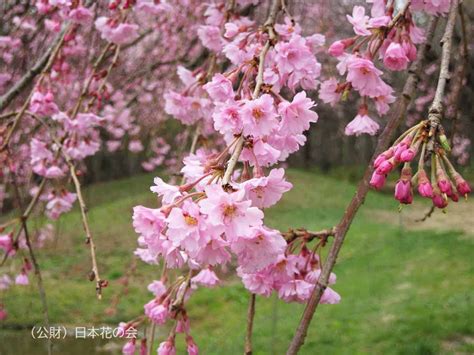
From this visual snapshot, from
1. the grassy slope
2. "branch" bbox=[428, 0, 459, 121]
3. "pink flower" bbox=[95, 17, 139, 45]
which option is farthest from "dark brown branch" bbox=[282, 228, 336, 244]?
the grassy slope

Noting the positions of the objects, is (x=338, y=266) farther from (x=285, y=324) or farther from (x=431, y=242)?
(x=285, y=324)

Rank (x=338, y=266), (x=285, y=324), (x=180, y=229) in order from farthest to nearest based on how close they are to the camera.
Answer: (x=338, y=266), (x=285, y=324), (x=180, y=229)

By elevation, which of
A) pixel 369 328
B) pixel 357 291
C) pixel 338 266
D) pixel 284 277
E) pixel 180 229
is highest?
pixel 180 229

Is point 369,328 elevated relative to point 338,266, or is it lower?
elevated

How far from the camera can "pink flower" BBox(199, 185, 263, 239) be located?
0.86 metres

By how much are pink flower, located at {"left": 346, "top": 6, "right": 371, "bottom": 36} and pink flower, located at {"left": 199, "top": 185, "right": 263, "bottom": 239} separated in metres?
0.56

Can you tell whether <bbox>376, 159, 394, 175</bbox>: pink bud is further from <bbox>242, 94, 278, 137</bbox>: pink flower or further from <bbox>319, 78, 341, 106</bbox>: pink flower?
<bbox>319, 78, 341, 106</bbox>: pink flower

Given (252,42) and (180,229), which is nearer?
(180,229)

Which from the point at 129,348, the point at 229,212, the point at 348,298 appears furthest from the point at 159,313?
the point at 348,298

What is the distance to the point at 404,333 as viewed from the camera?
16.0 feet

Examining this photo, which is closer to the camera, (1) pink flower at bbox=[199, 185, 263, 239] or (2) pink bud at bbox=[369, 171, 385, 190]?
(1) pink flower at bbox=[199, 185, 263, 239]

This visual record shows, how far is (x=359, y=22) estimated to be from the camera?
1293 millimetres

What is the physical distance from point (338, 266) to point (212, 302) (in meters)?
1.99

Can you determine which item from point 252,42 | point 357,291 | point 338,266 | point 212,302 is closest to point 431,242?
point 338,266
